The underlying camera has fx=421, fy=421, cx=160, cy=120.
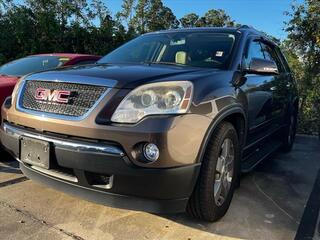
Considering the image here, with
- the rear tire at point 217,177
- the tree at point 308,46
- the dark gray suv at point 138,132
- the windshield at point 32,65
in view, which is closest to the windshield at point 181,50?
the dark gray suv at point 138,132

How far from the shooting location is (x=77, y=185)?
3.01m

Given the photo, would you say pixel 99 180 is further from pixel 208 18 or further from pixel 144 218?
pixel 208 18

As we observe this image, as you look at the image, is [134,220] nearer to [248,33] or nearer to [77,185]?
[77,185]

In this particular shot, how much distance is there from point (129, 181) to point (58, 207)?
1.12m

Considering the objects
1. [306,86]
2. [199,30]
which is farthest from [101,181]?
[306,86]

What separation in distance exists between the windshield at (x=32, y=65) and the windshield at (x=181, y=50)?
1578 millimetres

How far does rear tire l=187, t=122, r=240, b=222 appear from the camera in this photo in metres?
3.09

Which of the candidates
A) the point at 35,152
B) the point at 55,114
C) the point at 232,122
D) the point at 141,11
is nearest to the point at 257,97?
the point at 232,122

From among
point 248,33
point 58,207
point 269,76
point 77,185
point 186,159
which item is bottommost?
point 58,207

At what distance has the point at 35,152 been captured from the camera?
3086 millimetres

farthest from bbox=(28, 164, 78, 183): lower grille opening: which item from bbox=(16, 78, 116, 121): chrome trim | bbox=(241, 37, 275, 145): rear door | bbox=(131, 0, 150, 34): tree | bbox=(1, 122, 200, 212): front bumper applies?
bbox=(131, 0, 150, 34): tree

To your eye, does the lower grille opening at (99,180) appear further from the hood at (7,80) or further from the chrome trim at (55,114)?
the hood at (7,80)

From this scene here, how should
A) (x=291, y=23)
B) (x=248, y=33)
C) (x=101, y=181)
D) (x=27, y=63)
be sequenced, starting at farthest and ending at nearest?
1. (x=291, y=23)
2. (x=27, y=63)
3. (x=248, y=33)
4. (x=101, y=181)

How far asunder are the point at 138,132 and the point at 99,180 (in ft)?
1.66
